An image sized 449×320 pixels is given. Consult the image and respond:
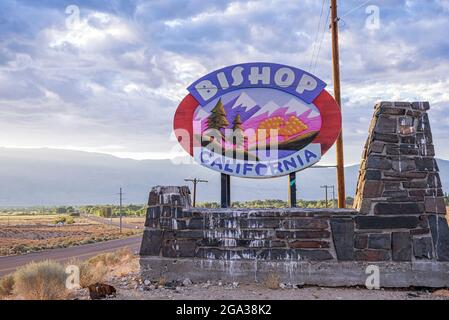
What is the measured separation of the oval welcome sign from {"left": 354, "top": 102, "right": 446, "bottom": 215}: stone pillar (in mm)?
1422

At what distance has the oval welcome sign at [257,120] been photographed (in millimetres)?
9898

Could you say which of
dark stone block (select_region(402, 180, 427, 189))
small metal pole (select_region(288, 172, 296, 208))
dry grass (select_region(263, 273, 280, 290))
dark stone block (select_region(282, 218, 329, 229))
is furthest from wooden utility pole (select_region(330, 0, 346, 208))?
dry grass (select_region(263, 273, 280, 290))

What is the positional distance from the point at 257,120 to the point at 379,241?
3.75 metres

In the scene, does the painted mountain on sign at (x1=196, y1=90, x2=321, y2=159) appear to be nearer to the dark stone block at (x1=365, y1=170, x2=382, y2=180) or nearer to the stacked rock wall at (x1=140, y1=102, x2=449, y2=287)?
the stacked rock wall at (x1=140, y1=102, x2=449, y2=287)

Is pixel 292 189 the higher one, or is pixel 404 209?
pixel 292 189

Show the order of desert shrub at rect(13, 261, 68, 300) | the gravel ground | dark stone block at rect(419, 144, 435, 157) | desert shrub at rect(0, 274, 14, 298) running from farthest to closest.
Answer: desert shrub at rect(0, 274, 14, 298), dark stone block at rect(419, 144, 435, 157), desert shrub at rect(13, 261, 68, 300), the gravel ground

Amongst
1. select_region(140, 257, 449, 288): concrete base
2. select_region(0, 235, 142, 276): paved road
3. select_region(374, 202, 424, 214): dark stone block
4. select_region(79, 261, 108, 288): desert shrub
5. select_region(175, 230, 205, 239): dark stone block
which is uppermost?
select_region(374, 202, 424, 214): dark stone block

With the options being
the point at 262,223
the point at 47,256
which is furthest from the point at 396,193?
the point at 47,256

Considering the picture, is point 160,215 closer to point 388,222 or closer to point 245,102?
point 245,102

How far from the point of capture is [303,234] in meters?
8.43

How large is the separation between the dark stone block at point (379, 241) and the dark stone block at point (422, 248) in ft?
1.59

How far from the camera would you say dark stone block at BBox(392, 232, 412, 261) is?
816cm

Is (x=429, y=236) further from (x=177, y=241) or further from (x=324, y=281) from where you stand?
(x=177, y=241)
